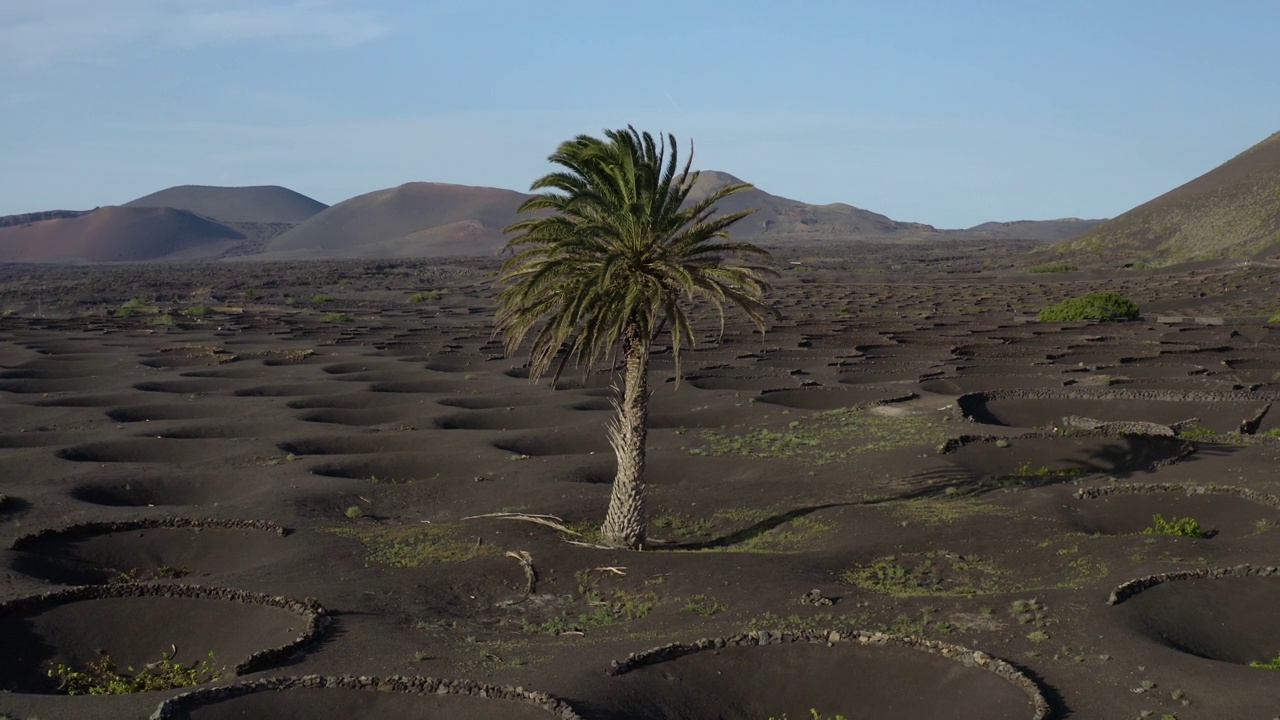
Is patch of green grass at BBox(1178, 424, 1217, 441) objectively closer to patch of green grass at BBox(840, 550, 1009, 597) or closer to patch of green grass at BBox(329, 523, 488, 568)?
patch of green grass at BBox(840, 550, 1009, 597)

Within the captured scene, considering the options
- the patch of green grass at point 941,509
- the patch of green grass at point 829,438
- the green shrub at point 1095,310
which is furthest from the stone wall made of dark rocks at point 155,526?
the green shrub at point 1095,310

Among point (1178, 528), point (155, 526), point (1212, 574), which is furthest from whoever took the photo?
point (155, 526)

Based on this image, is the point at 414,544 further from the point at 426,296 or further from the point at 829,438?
the point at 426,296

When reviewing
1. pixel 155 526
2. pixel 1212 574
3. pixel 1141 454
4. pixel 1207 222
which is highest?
pixel 1207 222

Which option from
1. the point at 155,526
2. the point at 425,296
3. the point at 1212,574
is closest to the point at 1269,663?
the point at 1212,574

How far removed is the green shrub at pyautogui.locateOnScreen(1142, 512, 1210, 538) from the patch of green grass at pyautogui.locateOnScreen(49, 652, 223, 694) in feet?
A: 55.6

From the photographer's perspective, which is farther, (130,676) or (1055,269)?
(1055,269)

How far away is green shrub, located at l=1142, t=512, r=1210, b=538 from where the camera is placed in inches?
872

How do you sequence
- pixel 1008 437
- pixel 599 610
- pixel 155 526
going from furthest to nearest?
pixel 1008 437
pixel 155 526
pixel 599 610

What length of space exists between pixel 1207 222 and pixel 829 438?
380ft

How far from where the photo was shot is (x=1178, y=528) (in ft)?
73.4

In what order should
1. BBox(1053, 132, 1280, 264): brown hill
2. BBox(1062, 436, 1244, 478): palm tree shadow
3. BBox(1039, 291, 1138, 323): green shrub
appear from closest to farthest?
BBox(1062, 436, 1244, 478): palm tree shadow → BBox(1039, 291, 1138, 323): green shrub → BBox(1053, 132, 1280, 264): brown hill

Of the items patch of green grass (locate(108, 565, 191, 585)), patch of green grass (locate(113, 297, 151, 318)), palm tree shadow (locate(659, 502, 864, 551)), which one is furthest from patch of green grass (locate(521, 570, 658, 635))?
patch of green grass (locate(113, 297, 151, 318))

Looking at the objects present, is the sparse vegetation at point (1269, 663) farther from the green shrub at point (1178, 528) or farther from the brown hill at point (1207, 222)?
the brown hill at point (1207, 222)
